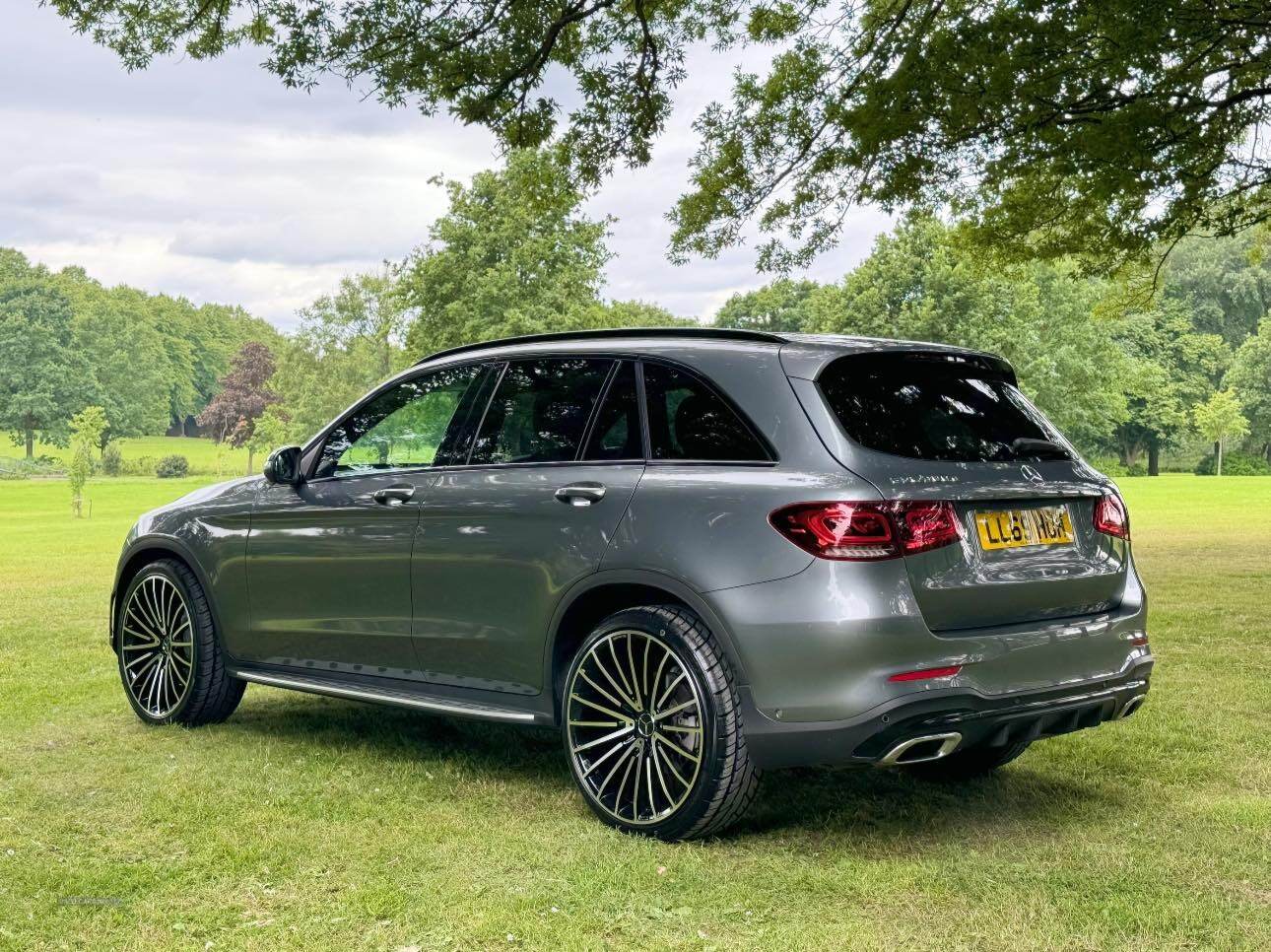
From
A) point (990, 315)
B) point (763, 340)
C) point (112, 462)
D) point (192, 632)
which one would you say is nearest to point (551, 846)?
point (763, 340)

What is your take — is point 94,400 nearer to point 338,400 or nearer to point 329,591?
point 338,400

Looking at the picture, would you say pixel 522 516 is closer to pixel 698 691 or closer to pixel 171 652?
pixel 698 691

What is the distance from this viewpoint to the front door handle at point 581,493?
17.4ft

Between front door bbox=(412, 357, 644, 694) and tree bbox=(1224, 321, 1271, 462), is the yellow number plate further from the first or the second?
tree bbox=(1224, 321, 1271, 462)

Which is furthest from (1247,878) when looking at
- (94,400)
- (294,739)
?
(94,400)

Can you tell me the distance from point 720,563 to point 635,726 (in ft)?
2.49

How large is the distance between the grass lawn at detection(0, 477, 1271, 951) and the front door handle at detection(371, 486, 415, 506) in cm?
120

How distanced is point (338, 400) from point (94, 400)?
21638 millimetres

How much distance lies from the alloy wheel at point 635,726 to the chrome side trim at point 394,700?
32cm

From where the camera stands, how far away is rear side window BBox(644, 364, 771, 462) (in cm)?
505

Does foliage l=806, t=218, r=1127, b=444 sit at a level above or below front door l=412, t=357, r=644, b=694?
above

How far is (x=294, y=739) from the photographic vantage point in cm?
706

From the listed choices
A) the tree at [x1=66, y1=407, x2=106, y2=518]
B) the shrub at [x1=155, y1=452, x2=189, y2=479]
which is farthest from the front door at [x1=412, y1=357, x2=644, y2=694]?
the shrub at [x1=155, y1=452, x2=189, y2=479]

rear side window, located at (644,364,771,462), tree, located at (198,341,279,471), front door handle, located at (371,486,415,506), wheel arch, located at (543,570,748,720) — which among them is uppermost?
tree, located at (198,341,279,471)
